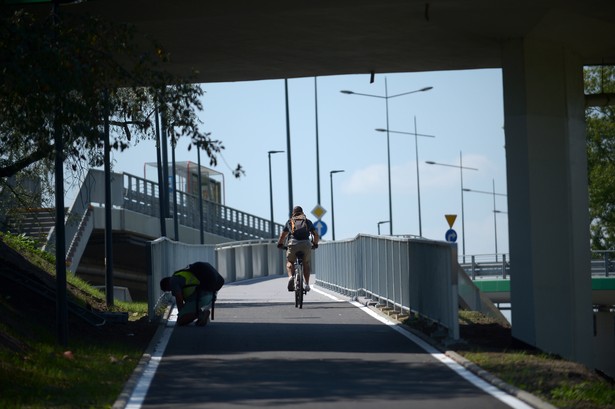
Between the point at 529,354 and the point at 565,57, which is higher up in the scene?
the point at 565,57

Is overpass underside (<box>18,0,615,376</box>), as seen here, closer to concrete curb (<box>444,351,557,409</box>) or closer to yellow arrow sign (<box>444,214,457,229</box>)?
concrete curb (<box>444,351,557,409</box>)

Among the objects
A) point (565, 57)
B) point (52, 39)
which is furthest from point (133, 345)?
point (565, 57)

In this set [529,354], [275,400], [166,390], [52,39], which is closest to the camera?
[275,400]

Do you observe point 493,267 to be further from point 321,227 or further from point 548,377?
point 548,377

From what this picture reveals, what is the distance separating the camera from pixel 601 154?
6206 centimetres

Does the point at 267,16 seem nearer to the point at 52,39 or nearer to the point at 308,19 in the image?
the point at 308,19

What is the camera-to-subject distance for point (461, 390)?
11.5 meters

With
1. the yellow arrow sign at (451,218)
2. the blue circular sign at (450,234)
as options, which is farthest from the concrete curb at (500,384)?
the blue circular sign at (450,234)

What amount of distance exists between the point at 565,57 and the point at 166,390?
8431 millimetres

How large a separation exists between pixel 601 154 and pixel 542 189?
1817 inches

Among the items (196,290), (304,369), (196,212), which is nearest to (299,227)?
(196,290)

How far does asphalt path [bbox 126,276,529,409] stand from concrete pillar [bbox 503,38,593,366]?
174cm

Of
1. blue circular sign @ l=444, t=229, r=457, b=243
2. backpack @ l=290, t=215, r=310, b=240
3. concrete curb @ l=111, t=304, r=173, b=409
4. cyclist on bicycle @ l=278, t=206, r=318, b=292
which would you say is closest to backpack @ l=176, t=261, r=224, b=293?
concrete curb @ l=111, t=304, r=173, b=409

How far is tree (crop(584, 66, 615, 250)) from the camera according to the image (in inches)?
2362
